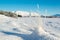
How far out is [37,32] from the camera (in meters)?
3.85

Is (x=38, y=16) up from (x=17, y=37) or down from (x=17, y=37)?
up

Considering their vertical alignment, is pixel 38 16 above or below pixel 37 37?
above

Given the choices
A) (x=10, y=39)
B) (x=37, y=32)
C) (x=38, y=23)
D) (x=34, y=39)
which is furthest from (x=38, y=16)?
(x=10, y=39)

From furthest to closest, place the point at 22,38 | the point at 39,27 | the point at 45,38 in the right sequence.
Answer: the point at 39,27 → the point at 22,38 → the point at 45,38

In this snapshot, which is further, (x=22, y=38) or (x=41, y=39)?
(x=22, y=38)

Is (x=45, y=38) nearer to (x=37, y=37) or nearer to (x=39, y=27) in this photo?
(x=37, y=37)

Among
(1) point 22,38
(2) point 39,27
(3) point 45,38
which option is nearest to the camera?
(3) point 45,38

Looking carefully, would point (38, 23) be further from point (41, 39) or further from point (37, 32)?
point (41, 39)

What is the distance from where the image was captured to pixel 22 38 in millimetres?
3791

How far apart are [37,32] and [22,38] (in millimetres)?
373

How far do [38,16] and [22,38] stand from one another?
29.4 inches

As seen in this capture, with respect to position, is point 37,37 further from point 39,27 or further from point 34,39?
point 39,27

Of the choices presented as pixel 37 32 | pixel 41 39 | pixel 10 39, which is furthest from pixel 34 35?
pixel 10 39

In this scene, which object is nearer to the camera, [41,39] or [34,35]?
[41,39]
